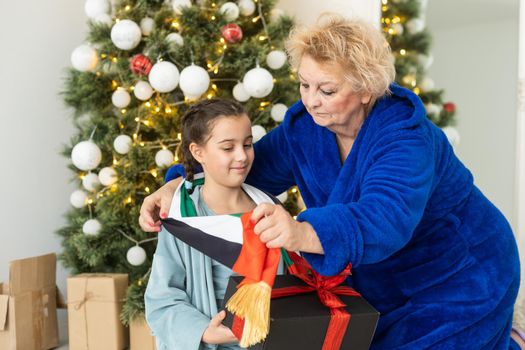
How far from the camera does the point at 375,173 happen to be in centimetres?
116

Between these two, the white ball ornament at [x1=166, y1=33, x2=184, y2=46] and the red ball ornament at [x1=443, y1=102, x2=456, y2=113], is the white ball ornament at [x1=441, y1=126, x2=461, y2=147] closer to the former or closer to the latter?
the red ball ornament at [x1=443, y1=102, x2=456, y2=113]

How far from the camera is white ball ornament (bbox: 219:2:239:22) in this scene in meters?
2.83

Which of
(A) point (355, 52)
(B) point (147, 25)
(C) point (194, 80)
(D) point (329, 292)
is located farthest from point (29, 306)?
(A) point (355, 52)

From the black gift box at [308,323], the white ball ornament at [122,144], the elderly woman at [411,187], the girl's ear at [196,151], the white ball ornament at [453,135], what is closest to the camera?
the black gift box at [308,323]

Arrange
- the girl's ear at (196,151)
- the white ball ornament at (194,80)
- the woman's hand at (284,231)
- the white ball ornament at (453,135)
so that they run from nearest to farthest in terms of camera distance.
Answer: the woman's hand at (284,231) → the girl's ear at (196,151) → the white ball ornament at (194,80) → the white ball ornament at (453,135)

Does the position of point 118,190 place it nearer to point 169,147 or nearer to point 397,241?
point 169,147

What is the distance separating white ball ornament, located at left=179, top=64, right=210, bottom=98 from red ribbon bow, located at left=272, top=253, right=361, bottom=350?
141cm

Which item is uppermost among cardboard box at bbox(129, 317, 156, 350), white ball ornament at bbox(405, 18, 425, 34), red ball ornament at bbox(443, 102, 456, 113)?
white ball ornament at bbox(405, 18, 425, 34)

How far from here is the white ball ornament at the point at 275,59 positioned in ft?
9.27

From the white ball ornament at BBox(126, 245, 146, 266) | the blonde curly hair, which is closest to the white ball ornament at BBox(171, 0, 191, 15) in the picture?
the white ball ornament at BBox(126, 245, 146, 266)

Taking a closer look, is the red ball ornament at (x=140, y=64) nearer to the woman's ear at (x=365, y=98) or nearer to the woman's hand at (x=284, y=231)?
the woman's ear at (x=365, y=98)

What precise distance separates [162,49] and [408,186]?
6.30 feet

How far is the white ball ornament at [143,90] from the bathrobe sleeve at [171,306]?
1479 mm

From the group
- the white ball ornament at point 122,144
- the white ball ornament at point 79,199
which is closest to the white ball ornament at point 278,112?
the white ball ornament at point 122,144
